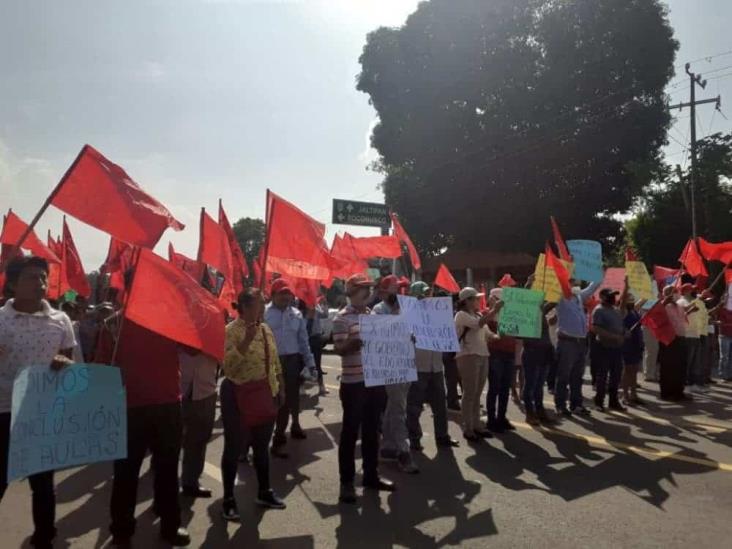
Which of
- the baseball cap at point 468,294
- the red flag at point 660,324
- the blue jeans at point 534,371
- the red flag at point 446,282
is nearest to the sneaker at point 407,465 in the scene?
the baseball cap at point 468,294

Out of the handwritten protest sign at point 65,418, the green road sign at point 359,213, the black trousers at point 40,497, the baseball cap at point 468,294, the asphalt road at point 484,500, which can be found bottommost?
the asphalt road at point 484,500

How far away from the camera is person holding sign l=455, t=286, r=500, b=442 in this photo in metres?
7.39

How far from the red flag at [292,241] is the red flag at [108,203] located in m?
1.60

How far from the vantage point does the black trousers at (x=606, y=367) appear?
931cm

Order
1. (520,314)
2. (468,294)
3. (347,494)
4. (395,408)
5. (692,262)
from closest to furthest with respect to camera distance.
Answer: (347,494), (395,408), (468,294), (520,314), (692,262)

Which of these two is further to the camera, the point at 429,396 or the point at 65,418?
the point at 429,396

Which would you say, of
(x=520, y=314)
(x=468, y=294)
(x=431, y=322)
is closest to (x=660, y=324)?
(x=520, y=314)

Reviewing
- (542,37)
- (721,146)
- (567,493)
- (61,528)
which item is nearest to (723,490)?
(567,493)

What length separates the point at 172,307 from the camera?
3945mm

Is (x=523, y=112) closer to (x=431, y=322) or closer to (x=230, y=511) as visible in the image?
(x=431, y=322)

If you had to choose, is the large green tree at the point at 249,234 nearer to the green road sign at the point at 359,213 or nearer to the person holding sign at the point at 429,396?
the green road sign at the point at 359,213

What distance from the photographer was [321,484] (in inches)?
233

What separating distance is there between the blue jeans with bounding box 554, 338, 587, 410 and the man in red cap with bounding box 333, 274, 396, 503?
13.4ft

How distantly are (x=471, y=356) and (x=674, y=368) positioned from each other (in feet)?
15.3
